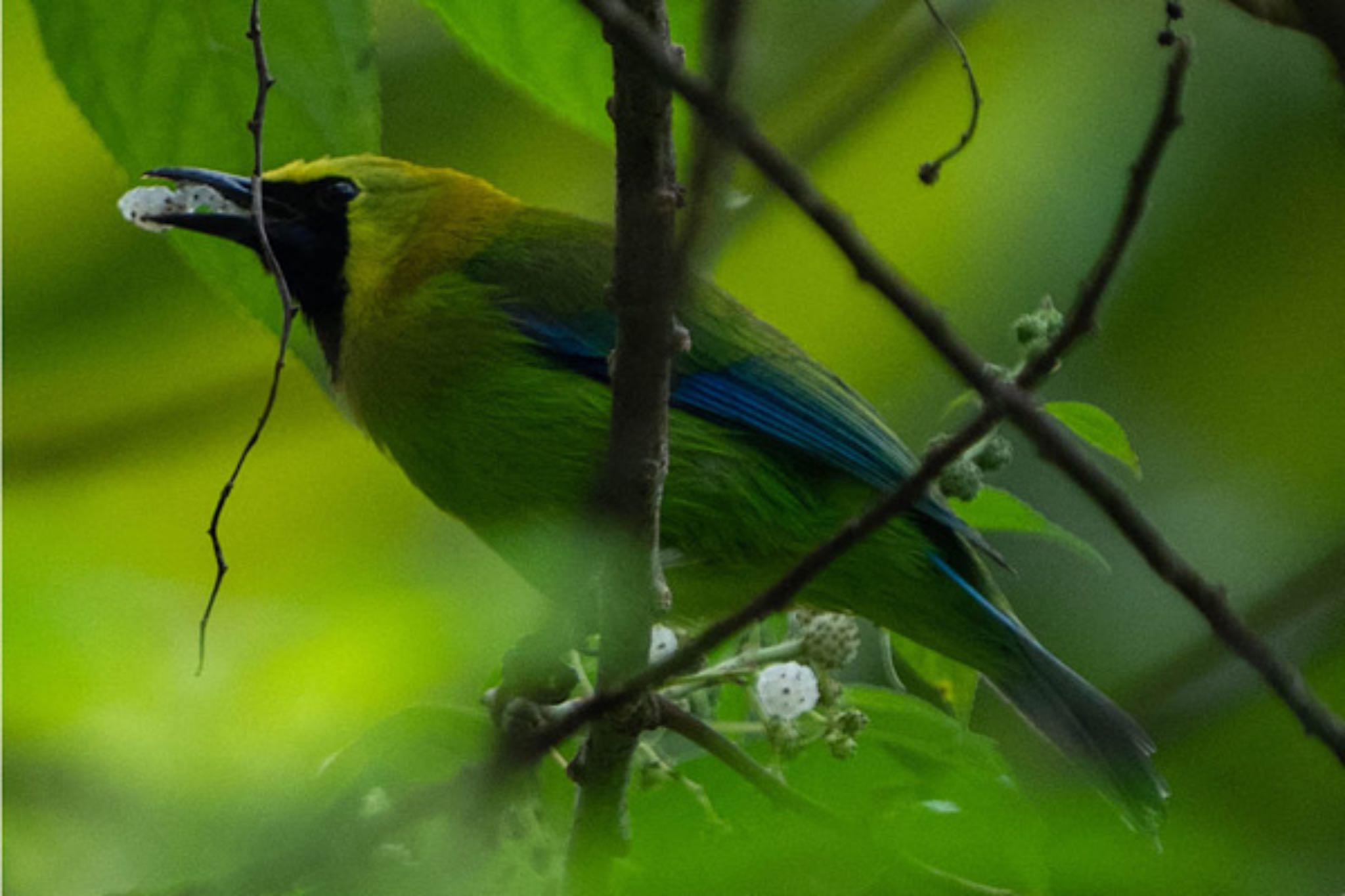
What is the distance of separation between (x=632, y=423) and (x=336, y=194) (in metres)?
2.00

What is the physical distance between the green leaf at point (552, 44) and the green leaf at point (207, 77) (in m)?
0.12

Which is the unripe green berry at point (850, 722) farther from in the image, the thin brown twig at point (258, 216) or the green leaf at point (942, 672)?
the green leaf at point (942, 672)

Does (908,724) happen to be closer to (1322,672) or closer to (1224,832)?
(1322,672)

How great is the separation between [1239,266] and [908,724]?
332 cm

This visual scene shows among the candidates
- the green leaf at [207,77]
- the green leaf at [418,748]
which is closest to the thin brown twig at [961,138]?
the green leaf at [207,77]

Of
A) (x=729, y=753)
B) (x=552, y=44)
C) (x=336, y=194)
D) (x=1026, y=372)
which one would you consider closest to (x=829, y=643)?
(x=729, y=753)

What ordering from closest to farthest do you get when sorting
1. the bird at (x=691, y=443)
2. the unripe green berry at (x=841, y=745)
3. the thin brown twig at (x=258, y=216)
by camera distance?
1. the thin brown twig at (x=258, y=216)
2. the unripe green berry at (x=841, y=745)
3. the bird at (x=691, y=443)

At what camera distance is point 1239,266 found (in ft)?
17.8

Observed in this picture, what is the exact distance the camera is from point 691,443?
3670 millimetres

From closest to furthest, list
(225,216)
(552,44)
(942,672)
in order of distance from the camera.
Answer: (552,44) < (225,216) < (942,672)

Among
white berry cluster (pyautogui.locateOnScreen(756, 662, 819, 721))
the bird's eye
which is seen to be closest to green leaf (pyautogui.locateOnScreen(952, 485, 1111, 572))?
white berry cluster (pyautogui.locateOnScreen(756, 662, 819, 721))

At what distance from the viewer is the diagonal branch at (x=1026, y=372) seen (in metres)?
1.48

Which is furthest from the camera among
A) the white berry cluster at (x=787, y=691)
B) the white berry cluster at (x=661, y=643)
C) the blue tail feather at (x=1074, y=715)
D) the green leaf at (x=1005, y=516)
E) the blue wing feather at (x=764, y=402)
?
the blue wing feather at (x=764, y=402)

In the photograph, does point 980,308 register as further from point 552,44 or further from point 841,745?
point 552,44
